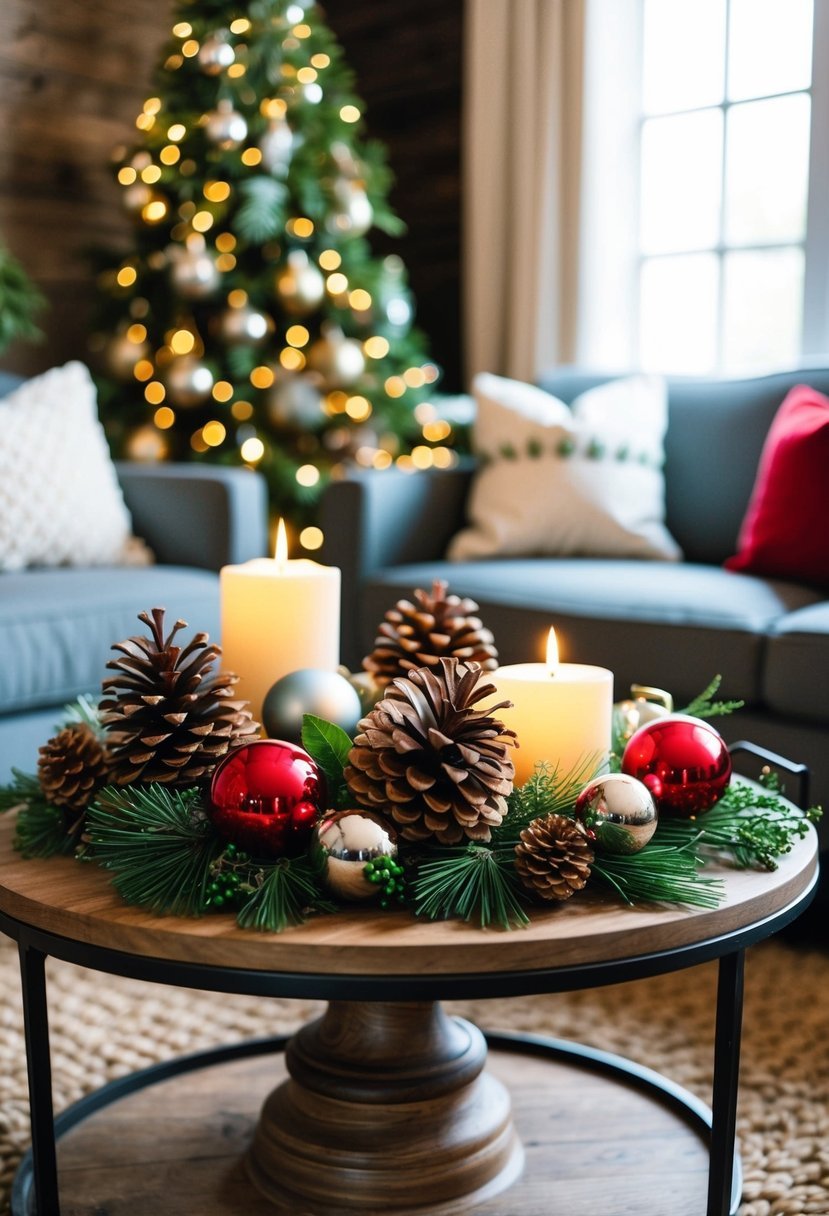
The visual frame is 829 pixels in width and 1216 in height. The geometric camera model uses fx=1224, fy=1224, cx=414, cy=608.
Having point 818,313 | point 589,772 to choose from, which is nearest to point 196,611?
point 589,772

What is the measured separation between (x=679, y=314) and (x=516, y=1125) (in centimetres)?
244

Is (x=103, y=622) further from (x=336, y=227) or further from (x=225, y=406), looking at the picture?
(x=336, y=227)

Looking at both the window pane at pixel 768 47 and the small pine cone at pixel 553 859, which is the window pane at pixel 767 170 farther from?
the small pine cone at pixel 553 859

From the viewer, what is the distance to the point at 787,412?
2242 mm

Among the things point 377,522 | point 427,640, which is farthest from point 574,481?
point 427,640

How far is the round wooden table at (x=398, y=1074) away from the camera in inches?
31.0

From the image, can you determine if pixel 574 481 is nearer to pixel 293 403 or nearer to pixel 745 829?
pixel 293 403

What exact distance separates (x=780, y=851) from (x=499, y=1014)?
0.71m

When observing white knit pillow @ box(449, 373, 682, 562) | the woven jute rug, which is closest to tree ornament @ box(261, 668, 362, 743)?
the woven jute rug

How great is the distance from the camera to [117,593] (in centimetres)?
210

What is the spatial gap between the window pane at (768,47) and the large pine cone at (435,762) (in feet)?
8.23

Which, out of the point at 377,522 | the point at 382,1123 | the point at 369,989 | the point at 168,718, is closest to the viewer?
the point at 369,989

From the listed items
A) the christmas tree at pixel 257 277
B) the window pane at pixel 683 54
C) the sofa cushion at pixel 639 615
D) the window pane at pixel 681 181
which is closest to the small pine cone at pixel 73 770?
the sofa cushion at pixel 639 615

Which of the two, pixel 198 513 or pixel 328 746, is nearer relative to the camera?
pixel 328 746
